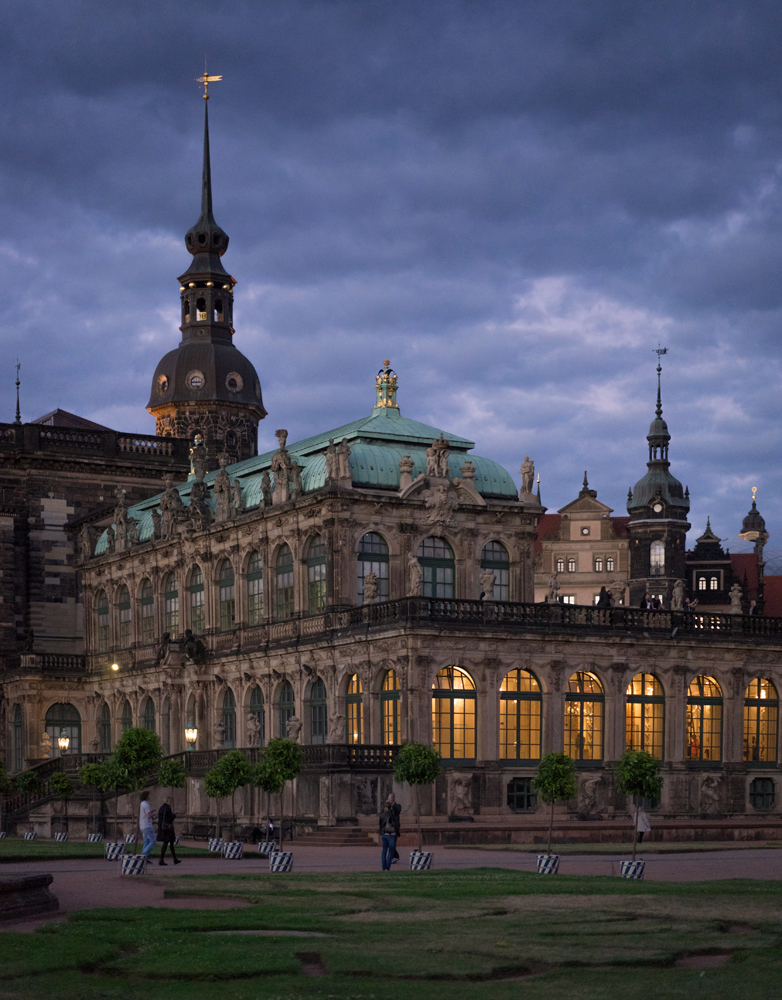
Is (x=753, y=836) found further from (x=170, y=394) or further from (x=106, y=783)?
(x=170, y=394)

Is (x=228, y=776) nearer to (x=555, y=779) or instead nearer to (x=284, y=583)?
(x=555, y=779)

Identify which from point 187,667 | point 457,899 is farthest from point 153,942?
point 187,667

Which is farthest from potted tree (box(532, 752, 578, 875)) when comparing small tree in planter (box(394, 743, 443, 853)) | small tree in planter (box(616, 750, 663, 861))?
small tree in planter (box(394, 743, 443, 853))

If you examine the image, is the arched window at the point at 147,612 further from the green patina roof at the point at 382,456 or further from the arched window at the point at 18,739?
the green patina roof at the point at 382,456

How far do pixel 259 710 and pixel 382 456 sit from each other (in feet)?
39.4

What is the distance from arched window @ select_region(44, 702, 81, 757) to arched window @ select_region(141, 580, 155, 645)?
23.8 ft

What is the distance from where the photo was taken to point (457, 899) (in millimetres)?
30078

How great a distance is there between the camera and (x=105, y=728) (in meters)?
85.0

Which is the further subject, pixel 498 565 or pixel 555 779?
pixel 498 565

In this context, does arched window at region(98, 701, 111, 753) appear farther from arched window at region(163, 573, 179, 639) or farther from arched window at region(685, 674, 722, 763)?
arched window at region(685, 674, 722, 763)

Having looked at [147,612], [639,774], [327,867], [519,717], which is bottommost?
[327,867]

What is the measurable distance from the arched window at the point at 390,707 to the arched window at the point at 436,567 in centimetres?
628

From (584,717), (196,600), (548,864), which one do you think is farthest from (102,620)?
(548,864)

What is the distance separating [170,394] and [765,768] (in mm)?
46314
